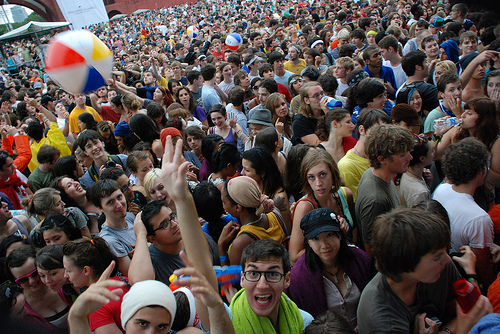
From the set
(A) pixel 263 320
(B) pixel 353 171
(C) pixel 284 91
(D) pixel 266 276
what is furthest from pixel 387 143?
(C) pixel 284 91

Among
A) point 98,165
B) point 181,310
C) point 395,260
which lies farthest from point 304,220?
point 98,165

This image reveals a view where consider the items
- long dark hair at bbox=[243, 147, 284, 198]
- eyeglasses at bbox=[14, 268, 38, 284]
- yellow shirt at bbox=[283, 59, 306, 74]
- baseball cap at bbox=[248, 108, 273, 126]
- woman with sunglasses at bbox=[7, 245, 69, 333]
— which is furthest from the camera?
yellow shirt at bbox=[283, 59, 306, 74]

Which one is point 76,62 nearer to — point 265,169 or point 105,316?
point 265,169

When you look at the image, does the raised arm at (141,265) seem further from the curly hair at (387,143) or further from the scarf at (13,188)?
the scarf at (13,188)

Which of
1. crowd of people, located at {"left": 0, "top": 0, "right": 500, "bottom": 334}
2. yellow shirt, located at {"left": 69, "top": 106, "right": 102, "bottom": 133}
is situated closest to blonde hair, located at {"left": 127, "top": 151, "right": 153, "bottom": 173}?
crowd of people, located at {"left": 0, "top": 0, "right": 500, "bottom": 334}

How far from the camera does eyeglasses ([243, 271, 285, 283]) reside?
75.5 inches

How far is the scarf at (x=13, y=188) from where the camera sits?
4535 mm

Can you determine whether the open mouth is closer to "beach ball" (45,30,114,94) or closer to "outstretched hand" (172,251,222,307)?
"outstretched hand" (172,251,222,307)

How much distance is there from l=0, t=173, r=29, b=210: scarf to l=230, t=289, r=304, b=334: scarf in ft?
12.9

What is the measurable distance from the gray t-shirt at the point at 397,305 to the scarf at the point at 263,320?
33 centimetres

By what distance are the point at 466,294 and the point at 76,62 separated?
3.66 meters

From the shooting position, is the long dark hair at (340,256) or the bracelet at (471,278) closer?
the bracelet at (471,278)

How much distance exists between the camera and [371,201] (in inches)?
97.0

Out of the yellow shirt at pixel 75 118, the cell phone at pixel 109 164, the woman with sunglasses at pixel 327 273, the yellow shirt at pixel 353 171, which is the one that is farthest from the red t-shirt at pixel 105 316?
the yellow shirt at pixel 75 118
